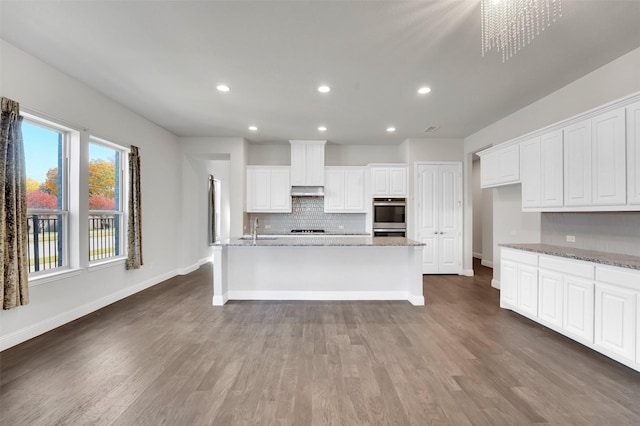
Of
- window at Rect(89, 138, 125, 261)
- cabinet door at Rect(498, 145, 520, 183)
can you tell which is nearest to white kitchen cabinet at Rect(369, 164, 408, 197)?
cabinet door at Rect(498, 145, 520, 183)

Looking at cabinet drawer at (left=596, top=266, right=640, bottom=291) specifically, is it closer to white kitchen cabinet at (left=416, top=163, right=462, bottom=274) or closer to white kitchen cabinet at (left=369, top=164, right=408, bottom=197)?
white kitchen cabinet at (left=416, top=163, right=462, bottom=274)

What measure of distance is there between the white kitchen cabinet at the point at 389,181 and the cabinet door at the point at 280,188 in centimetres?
188

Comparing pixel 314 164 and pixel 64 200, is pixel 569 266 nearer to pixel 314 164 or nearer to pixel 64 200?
pixel 314 164

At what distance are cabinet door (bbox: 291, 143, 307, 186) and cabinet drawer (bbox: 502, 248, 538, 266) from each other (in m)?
3.99

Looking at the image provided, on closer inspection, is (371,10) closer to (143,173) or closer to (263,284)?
(263,284)

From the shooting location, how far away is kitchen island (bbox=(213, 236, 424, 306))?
14.0 feet

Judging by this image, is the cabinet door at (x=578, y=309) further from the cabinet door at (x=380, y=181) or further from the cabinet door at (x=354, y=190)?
the cabinet door at (x=354, y=190)

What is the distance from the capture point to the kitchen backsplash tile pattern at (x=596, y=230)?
2887 mm

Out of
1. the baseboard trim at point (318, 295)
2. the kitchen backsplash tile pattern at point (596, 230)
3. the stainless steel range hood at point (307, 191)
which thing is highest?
the stainless steel range hood at point (307, 191)

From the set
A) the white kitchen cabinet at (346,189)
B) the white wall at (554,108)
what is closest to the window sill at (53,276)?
the white kitchen cabinet at (346,189)

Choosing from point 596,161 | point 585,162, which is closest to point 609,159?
point 596,161

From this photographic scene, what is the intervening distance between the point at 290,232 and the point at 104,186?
3587 mm

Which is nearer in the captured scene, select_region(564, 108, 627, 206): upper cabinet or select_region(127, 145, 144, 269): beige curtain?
select_region(564, 108, 627, 206): upper cabinet

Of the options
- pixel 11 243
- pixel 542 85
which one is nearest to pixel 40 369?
pixel 11 243
